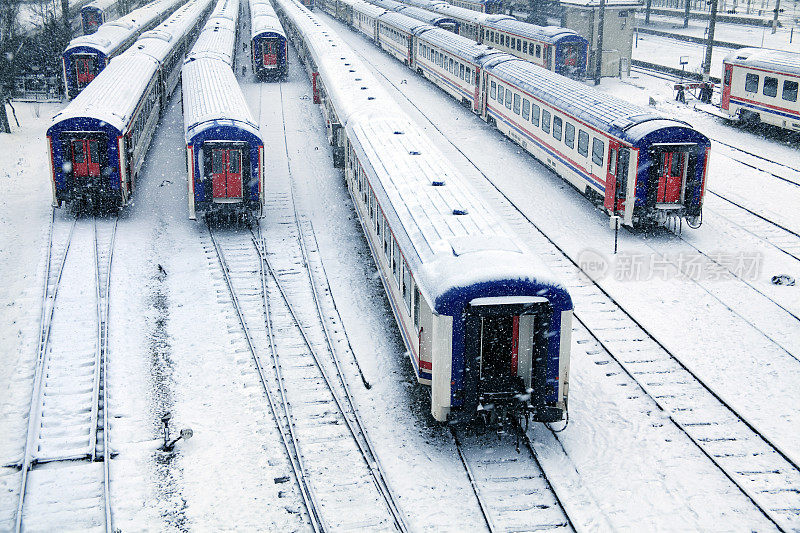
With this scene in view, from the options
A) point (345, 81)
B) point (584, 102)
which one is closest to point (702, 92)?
point (584, 102)

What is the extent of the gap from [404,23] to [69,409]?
4285cm

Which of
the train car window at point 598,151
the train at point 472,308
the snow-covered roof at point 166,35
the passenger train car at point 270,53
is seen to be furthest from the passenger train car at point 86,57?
the train at point 472,308

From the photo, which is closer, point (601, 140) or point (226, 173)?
point (226, 173)

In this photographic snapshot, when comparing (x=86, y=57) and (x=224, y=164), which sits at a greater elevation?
(x=86, y=57)

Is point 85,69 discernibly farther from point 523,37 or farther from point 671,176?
point 671,176

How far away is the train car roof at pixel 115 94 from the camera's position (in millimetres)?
21922

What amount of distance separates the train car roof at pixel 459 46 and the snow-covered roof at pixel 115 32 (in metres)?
16.4

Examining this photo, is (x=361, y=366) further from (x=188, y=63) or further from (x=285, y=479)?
(x=188, y=63)

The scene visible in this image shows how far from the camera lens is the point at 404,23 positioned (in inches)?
2016

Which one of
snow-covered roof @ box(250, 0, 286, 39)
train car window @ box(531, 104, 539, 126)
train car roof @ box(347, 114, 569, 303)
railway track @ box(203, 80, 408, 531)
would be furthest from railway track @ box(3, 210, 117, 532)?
snow-covered roof @ box(250, 0, 286, 39)

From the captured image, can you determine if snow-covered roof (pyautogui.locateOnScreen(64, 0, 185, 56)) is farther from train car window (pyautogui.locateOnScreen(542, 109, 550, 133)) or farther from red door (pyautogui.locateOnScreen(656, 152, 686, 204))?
red door (pyautogui.locateOnScreen(656, 152, 686, 204))

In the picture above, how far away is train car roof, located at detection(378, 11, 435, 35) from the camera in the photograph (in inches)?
1877

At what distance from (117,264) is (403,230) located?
8.58 meters

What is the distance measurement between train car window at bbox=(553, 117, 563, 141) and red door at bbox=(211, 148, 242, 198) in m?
10.00
